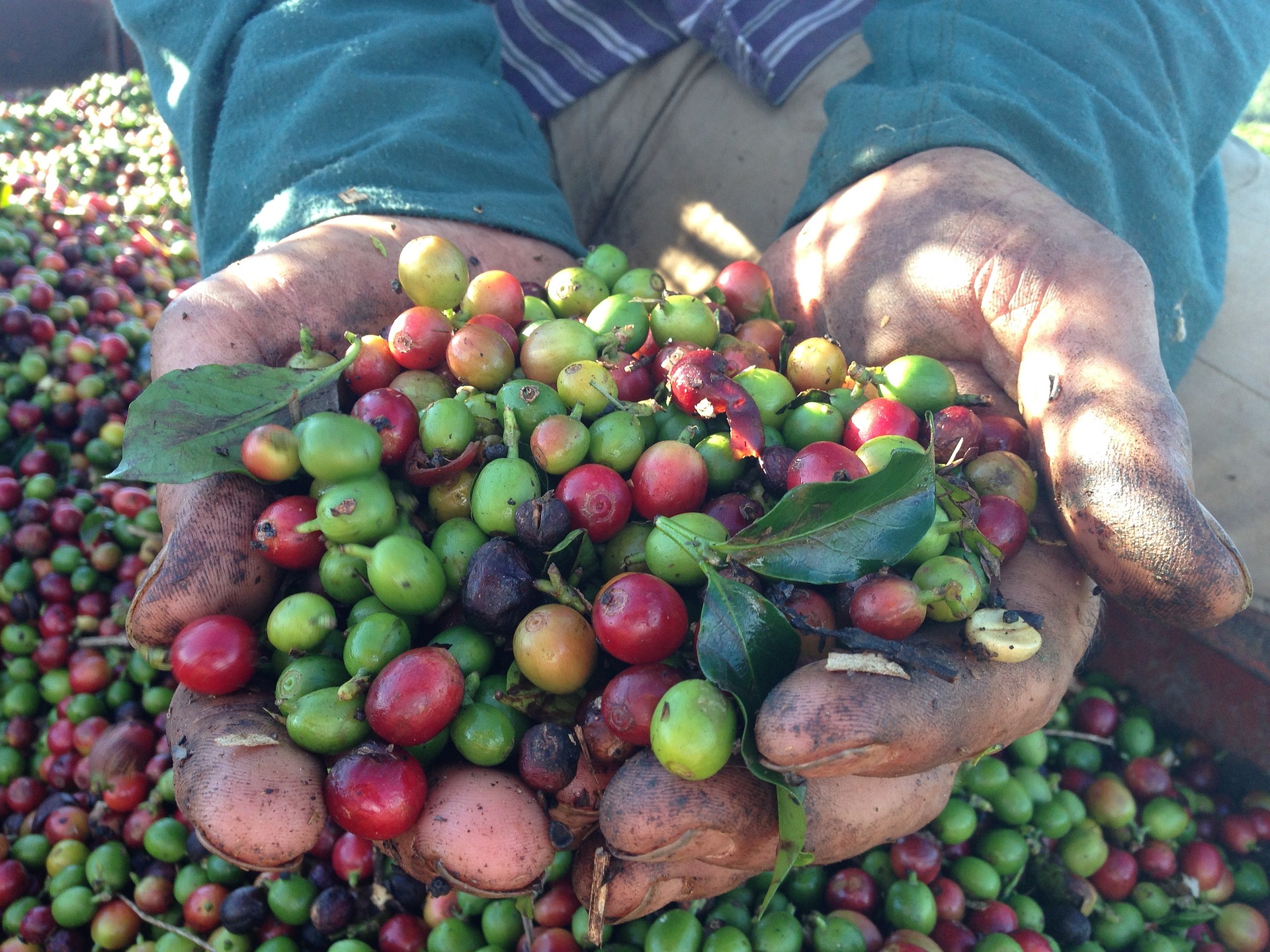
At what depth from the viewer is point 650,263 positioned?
19.3 feet

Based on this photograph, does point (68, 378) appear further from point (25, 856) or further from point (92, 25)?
point (92, 25)

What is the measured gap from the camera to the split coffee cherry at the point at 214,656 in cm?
239

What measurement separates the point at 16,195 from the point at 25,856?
5.85 metres

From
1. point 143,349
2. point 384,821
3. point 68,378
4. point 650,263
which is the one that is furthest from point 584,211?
point 384,821

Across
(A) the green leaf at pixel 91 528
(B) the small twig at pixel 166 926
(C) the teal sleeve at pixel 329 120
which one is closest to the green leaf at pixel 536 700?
(B) the small twig at pixel 166 926

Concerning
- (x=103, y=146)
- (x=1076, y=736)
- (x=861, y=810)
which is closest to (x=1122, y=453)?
(x=861, y=810)

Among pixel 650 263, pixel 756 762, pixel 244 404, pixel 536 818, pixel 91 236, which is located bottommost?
pixel 91 236

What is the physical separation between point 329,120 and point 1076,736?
5.19m

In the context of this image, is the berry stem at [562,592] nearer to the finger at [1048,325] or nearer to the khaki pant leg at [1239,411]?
the finger at [1048,325]

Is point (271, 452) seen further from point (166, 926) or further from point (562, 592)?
point (166, 926)

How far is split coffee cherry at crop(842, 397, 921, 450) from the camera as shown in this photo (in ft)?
9.14

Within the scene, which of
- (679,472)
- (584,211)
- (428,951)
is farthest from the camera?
(584,211)

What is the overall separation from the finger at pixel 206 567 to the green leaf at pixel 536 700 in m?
0.98

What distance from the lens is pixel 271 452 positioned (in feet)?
8.52
